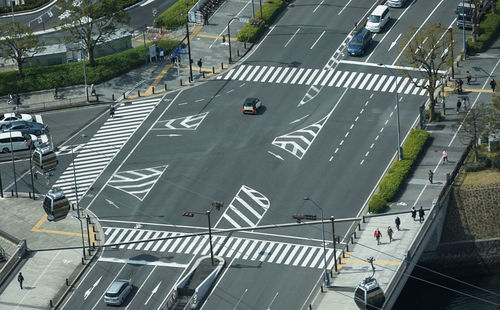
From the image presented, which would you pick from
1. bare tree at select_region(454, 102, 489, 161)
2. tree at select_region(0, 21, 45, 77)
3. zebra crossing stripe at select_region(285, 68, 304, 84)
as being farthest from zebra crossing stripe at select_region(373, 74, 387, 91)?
tree at select_region(0, 21, 45, 77)

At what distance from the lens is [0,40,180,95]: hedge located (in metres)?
184

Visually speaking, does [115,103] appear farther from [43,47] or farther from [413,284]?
[413,284]

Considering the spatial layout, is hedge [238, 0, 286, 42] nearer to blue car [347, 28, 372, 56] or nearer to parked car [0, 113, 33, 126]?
blue car [347, 28, 372, 56]

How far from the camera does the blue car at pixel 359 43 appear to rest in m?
181

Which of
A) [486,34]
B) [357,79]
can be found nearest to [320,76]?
[357,79]

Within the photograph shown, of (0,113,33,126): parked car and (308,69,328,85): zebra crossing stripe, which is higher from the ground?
(308,69,328,85): zebra crossing stripe

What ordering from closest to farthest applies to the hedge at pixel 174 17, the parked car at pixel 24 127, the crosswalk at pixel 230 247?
the crosswalk at pixel 230 247 < the parked car at pixel 24 127 < the hedge at pixel 174 17

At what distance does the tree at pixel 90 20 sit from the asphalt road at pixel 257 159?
11.2m

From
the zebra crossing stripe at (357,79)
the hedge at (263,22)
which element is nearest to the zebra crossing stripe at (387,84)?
the zebra crossing stripe at (357,79)

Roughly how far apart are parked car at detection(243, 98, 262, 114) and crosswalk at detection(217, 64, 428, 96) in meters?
7.03

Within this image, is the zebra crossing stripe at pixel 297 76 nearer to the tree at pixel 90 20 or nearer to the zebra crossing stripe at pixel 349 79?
the zebra crossing stripe at pixel 349 79

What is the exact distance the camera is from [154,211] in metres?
159

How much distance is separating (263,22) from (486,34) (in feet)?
101

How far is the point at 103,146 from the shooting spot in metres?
172
